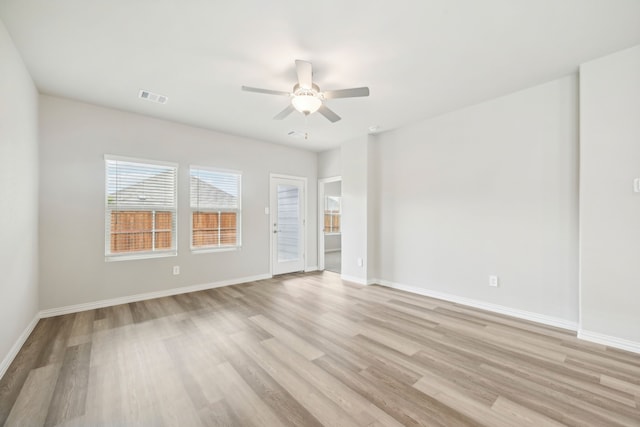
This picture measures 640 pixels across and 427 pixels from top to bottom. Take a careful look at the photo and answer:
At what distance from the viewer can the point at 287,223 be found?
19.0 ft

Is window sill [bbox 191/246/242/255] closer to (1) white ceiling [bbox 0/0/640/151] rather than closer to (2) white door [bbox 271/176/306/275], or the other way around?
(2) white door [bbox 271/176/306/275]

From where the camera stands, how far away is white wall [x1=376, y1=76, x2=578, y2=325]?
9.93 ft

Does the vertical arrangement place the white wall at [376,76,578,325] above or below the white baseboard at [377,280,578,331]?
above

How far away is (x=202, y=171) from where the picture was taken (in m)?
4.63

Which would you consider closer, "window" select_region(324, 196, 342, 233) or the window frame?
the window frame

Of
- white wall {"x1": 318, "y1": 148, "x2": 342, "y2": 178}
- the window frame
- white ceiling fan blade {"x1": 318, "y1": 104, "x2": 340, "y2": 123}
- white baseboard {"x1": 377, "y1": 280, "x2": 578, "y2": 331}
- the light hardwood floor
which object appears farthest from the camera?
white wall {"x1": 318, "y1": 148, "x2": 342, "y2": 178}

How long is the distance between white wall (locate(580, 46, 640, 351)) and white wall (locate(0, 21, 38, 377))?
5.22 meters

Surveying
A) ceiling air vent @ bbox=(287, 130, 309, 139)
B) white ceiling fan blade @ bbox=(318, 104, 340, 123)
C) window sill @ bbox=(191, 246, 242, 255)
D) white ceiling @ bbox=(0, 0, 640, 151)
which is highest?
white ceiling @ bbox=(0, 0, 640, 151)

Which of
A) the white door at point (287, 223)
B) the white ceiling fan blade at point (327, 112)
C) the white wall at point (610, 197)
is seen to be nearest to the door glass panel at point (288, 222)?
the white door at point (287, 223)

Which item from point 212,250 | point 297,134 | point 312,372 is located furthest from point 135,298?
point 297,134

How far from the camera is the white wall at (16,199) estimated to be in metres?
2.19

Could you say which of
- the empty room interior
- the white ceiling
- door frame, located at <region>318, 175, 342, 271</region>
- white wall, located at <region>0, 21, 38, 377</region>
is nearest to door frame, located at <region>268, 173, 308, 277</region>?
door frame, located at <region>318, 175, 342, 271</region>

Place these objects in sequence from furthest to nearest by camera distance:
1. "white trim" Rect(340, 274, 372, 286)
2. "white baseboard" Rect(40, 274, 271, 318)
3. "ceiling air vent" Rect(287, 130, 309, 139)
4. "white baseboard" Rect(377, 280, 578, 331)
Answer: "white trim" Rect(340, 274, 372, 286), "ceiling air vent" Rect(287, 130, 309, 139), "white baseboard" Rect(40, 274, 271, 318), "white baseboard" Rect(377, 280, 578, 331)

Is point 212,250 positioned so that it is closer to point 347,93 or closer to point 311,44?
point 347,93
